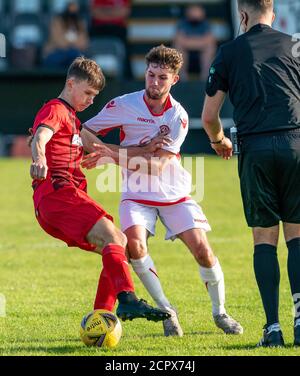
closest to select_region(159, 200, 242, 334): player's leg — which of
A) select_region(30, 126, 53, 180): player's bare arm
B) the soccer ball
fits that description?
the soccer ball

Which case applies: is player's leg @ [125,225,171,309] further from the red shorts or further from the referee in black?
the referee in black

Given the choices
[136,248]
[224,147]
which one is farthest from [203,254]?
[224,147]

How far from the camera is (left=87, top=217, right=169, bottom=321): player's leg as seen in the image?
6828 mm

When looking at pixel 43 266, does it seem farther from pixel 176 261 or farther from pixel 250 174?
pixel 250 174

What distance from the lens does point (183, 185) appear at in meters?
8.18

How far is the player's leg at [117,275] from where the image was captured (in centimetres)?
683

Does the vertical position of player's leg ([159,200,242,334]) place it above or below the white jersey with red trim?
below

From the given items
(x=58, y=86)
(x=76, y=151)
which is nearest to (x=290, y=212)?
(x=76, y=151)

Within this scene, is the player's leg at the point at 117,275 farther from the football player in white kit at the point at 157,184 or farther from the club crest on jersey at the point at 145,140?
the club crest on jersey at the point at 145,140

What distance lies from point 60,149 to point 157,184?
0.90m

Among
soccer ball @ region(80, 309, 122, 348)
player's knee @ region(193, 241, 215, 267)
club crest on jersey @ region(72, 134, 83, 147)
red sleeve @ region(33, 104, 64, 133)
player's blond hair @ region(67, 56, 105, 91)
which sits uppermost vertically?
player's blond hair @ region(67, 56, 105, 91)

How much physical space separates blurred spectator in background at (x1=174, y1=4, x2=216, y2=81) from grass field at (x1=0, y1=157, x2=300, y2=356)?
743 cm

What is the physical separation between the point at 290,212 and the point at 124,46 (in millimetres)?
18586

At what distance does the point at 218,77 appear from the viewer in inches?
283
